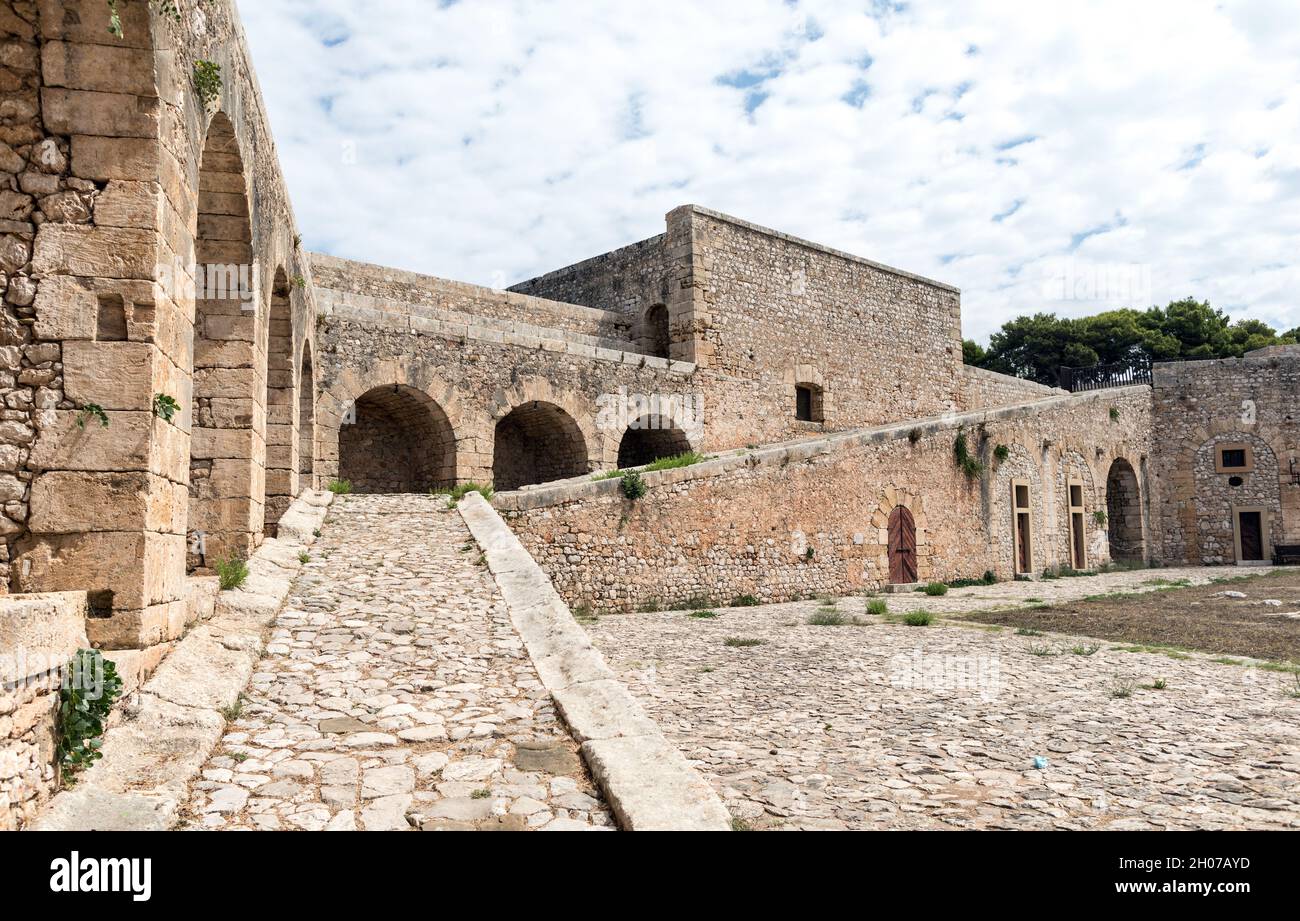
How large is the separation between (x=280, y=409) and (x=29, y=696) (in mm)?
6450

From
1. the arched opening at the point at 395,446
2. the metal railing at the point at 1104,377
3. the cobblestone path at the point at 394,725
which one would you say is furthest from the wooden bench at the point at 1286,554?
the cobblestone path at the point at 394,725

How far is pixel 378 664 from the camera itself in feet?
17.9

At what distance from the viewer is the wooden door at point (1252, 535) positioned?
2502 cm

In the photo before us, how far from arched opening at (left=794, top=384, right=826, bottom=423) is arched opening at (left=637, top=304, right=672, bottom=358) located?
11.3 ft

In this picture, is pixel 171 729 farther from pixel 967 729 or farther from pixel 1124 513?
pixel 1124 513

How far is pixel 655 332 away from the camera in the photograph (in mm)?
18859

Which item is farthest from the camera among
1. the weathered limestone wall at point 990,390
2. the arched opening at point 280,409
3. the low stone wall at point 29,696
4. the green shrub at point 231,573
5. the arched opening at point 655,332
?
the weathered limestone wall at point 990,390

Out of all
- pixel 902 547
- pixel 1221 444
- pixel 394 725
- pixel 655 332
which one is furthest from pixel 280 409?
pixel 1221 444

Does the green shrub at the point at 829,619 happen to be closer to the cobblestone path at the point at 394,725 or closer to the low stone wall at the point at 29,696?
the cobblestone path at the point at 394,725

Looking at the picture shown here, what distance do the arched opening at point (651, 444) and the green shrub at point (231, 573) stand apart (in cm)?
1035

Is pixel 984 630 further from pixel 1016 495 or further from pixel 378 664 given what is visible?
pixel 1016 495

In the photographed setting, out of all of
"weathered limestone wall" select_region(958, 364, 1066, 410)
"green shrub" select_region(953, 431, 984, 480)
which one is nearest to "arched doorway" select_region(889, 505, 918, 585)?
"green shrub" select_region(953, 431, 984, 480)

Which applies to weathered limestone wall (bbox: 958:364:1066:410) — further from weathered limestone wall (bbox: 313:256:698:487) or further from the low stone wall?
the low stone wall
